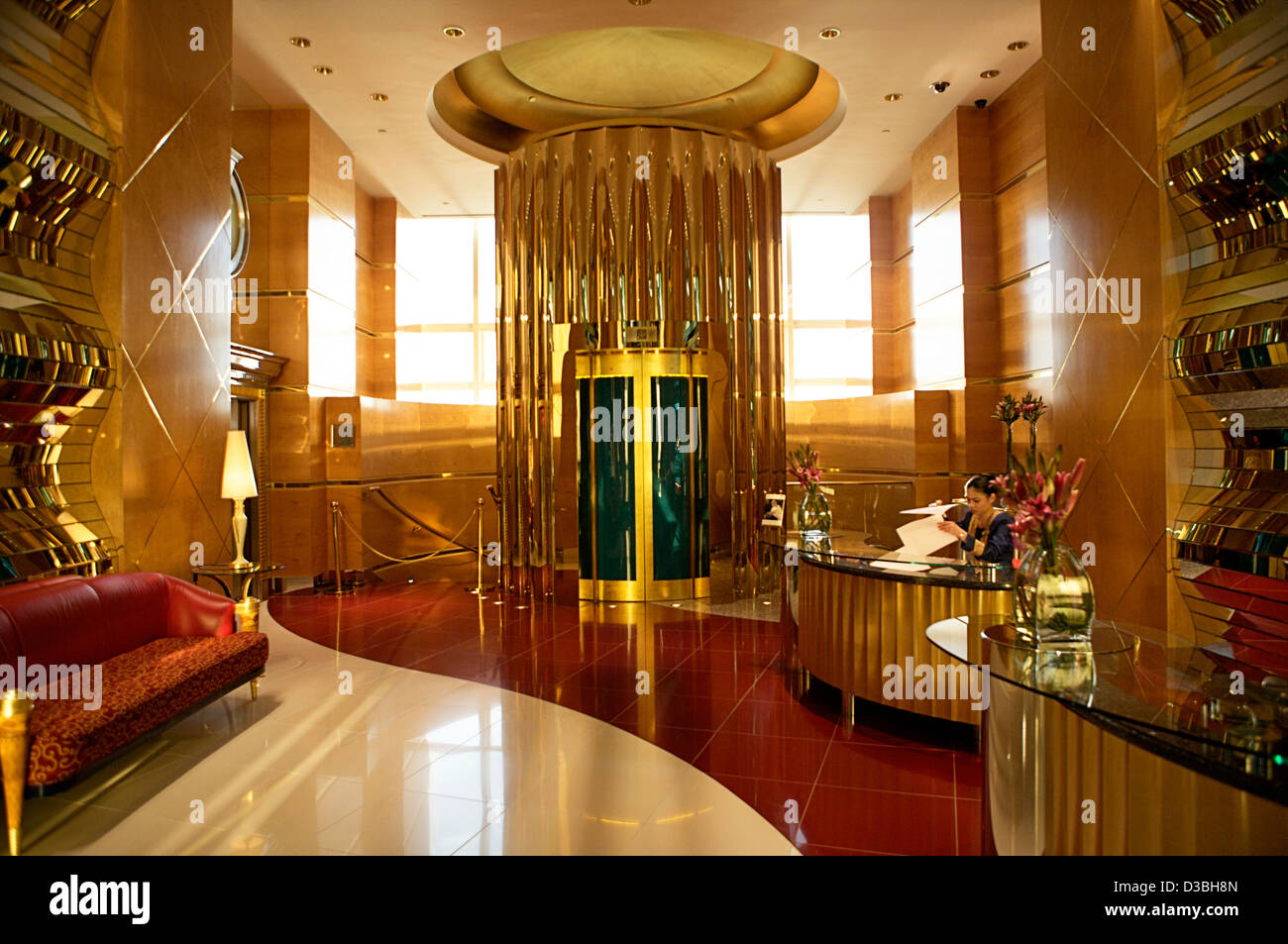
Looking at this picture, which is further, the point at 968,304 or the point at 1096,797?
the point at 968,304

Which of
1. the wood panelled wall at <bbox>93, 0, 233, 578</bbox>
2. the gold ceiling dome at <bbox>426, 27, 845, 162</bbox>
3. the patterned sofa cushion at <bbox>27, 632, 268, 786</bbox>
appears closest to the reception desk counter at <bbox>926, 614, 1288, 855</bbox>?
the patterned sofa cushion at <bbox>27, 632, 268, 786</bbox>

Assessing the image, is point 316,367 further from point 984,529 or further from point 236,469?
point 984,529

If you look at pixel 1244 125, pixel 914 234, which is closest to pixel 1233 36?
pixel 1244 125

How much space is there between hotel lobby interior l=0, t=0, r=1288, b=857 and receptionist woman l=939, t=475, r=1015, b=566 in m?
0.04

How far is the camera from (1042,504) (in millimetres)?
2305

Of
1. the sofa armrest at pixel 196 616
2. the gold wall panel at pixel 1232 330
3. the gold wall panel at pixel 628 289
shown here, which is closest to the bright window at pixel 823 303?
the gold wall panel at pixel 628 289

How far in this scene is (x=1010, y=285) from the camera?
7.84m

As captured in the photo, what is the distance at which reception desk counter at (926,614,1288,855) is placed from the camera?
149cm

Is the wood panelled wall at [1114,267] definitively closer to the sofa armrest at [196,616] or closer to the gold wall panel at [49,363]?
the sofa armrest at [196,616]

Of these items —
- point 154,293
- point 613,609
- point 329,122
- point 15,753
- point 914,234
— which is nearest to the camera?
point 15,753

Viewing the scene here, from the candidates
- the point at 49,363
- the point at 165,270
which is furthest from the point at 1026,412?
the point at 49,363

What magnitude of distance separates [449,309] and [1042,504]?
999 centimetres
